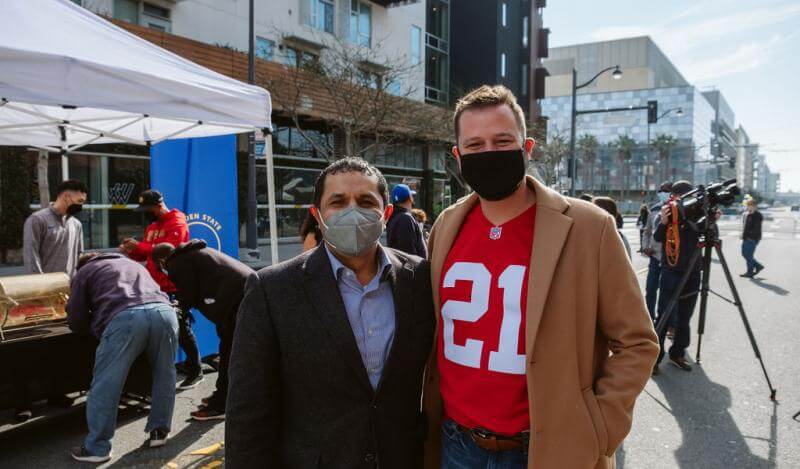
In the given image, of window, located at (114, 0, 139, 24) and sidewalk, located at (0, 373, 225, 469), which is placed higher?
window, located at (114, 0, 139, 24)

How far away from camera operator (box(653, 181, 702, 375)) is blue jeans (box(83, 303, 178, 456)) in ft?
16.1

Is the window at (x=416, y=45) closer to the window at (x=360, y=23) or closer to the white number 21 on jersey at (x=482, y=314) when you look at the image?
the window at (x=360, y=23)

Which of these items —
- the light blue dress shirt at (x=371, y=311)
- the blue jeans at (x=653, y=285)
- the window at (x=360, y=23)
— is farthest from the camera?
the window at (x=360, y=23)

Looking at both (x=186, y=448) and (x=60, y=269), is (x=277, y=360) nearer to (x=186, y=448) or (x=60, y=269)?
(x=186, y=448)

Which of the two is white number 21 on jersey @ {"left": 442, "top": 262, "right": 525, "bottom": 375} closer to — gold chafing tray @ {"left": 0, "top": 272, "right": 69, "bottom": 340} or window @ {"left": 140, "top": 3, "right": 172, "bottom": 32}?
gold chafing tray @ {"left": 0, "top": 272, "right": 69, "bottom": 340}

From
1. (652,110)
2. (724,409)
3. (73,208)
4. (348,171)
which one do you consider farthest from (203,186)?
(652,110)

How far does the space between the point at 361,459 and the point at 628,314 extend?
1067mm

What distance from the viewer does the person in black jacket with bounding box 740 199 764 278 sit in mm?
13750

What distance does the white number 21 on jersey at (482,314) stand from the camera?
1.87 metres

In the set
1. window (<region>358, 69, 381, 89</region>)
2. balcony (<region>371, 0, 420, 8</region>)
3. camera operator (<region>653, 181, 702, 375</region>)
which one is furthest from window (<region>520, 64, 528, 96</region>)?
camera operator (<region>653, 181, 702, 375</region>)

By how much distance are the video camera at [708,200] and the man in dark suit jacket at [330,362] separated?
4.41 metres

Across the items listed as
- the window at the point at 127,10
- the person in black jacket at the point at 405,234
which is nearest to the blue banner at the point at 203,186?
the person in black jacket at the point at 405,234

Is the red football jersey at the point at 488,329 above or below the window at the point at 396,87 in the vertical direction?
below

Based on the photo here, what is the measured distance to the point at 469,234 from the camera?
2.13 meters
